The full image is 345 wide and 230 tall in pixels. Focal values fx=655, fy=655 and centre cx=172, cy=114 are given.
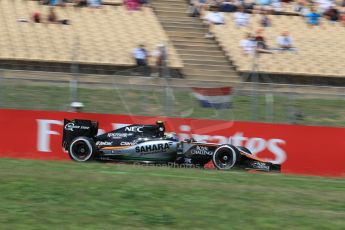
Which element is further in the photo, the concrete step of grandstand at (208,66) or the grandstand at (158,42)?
the concrete step of grandstand at (208,66)

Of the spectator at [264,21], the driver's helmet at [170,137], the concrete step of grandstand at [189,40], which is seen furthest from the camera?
the spectator at [264,21]

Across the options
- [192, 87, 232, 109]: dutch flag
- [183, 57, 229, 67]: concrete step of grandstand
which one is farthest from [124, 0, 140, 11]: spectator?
[192, 87, 232, 109]: dutch flag

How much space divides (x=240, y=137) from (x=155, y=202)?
681cm

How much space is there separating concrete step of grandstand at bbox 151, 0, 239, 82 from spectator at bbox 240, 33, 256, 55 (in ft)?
2.37

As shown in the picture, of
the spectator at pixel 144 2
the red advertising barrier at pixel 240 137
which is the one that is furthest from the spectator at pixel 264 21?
the red advertising barrier at pixel 240 137

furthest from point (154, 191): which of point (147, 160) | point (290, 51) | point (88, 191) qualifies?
point (290, 51)

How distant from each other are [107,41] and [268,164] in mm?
11328

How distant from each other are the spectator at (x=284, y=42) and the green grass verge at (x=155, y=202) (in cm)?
1402

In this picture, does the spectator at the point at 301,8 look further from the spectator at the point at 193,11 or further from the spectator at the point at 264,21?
the spectator at the point at 193,11

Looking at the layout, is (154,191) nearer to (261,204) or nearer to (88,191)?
(88,191)

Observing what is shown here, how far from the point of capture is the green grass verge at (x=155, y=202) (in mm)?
6672

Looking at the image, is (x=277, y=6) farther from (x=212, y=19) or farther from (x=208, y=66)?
(x=208, y=66)

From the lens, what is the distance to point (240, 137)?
14078 mm

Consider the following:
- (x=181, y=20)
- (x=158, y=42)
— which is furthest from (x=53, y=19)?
(x=181, y=20)
